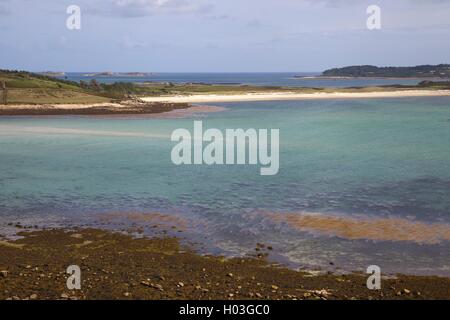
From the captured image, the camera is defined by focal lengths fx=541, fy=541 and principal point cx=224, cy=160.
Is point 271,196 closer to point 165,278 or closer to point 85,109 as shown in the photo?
point 165,278

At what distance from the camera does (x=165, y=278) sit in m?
10.8

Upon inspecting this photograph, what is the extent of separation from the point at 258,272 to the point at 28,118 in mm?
45252

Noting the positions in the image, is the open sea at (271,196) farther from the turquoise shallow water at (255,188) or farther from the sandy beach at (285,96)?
the sandy beach at (285,96)

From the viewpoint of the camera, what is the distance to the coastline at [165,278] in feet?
32.3

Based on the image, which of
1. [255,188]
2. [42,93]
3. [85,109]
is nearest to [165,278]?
[255,188]

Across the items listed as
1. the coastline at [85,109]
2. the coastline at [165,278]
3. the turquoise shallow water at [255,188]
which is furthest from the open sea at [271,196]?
the coastline at [85,109]

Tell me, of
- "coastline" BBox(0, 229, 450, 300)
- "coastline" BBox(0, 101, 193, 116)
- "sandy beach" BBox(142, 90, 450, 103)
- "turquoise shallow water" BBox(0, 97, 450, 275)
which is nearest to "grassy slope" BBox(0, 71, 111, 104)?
"coastline" BBox(0, 101, 193, 116)

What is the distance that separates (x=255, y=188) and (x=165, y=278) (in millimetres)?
9564

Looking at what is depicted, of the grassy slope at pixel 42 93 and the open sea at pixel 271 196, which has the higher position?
the grassy slope at pixel 42 93

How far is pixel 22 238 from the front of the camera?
1389 cm

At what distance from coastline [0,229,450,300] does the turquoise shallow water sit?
899 millimetres

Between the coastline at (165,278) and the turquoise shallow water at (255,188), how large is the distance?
0.90m
